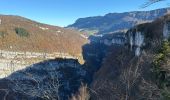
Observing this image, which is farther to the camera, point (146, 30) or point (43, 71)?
point (43, 71)

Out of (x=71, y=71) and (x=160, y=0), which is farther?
(x=71, y=71)

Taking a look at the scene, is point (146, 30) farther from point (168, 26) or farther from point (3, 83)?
point (3, 83)

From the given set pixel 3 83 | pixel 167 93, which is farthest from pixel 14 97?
pixel 167 93

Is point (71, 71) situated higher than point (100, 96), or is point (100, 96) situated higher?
point (100, 96)

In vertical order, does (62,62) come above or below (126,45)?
below

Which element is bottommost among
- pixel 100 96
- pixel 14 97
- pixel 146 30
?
pixel 14 97

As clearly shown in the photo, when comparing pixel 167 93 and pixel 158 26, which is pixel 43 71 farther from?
pixel 167 93

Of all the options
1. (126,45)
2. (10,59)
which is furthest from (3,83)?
(126,45)

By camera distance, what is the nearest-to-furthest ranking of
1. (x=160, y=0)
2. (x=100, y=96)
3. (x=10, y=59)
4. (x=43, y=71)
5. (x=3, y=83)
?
(x=160, y=0) → (x=100, y=96) → (x=3, y=83) → (x=43, y=71) → (x=10, y=59)

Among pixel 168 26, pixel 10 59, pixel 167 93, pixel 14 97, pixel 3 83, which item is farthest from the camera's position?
pixel 10 59
